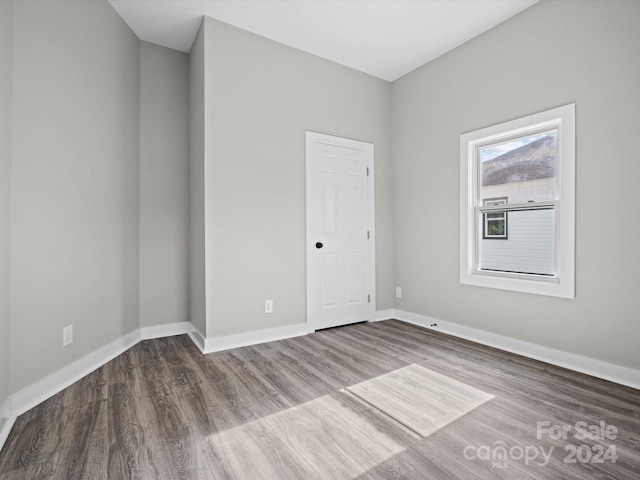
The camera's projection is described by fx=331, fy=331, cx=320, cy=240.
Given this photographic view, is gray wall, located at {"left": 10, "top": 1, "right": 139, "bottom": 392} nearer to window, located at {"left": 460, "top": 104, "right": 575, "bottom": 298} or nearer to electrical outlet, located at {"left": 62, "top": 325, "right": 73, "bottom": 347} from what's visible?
electrical outlet, located at {"left": 62, "top": 325, "right": 73, "bottom": 347}

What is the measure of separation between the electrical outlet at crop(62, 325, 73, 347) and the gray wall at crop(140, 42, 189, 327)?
1004 millimetres

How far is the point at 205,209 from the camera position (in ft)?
10.2

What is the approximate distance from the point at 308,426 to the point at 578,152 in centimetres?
286

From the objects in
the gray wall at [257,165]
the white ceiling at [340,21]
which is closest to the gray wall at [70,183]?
the white ceiling at [340,21]

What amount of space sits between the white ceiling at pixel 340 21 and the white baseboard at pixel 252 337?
3013 mm

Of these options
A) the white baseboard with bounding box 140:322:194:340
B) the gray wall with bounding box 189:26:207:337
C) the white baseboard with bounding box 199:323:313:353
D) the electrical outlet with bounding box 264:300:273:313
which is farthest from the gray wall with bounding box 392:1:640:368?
the white baseboard with bounding box 140:322:194:340

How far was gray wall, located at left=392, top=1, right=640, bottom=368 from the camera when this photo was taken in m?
2.41

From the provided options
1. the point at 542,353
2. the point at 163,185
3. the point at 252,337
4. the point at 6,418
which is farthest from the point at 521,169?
the point at 6,418

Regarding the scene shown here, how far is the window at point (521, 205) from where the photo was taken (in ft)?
8.94

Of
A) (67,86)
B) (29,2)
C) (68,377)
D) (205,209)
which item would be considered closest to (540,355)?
(205,209)

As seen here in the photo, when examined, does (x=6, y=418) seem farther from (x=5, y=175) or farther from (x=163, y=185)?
(x=163, y=185)

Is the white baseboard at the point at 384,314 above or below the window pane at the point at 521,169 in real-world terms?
below

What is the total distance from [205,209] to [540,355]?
325 cm

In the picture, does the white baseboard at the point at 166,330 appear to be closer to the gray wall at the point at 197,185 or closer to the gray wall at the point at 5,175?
the gray wall at the point at 197,185
